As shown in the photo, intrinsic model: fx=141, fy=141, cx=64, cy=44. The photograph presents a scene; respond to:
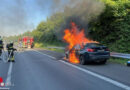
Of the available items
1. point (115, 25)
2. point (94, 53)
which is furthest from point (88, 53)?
point (115, 25)

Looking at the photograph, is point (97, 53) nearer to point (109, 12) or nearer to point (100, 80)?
point (100, 80)

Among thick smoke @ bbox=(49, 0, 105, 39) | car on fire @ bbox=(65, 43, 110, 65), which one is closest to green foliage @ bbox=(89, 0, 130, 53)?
thick smoke @ bbox=(49, 0, 105, 39)

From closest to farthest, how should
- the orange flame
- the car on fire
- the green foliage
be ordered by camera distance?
1. the car on fire
2. the orange flame
3. the green foliage

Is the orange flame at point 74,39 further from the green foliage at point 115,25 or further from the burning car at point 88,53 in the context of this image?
the green foliage at point 115,25

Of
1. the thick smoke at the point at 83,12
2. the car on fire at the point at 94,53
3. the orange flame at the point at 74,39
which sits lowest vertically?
the car on fire at the point at 94,53


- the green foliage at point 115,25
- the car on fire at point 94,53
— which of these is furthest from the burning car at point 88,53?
the green foliage at point 115,25

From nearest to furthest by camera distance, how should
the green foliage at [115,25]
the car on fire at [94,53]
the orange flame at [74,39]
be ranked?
1. the car on fire at [94,53]
2. the orange flame at [74,39]
3. the green foliage at [115,25]

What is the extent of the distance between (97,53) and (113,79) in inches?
116

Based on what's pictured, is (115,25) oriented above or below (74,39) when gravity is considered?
above

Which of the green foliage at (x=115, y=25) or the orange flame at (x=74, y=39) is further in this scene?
the green foliage at (x=115, y=25)

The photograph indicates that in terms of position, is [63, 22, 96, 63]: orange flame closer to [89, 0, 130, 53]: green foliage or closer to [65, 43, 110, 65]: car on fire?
[65, 43, 110, 65]: car on fire

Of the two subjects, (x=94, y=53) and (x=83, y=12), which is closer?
(x=94, y=53)

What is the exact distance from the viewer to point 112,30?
1478 centimetres

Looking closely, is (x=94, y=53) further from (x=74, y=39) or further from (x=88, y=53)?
(x=74, y=39)
